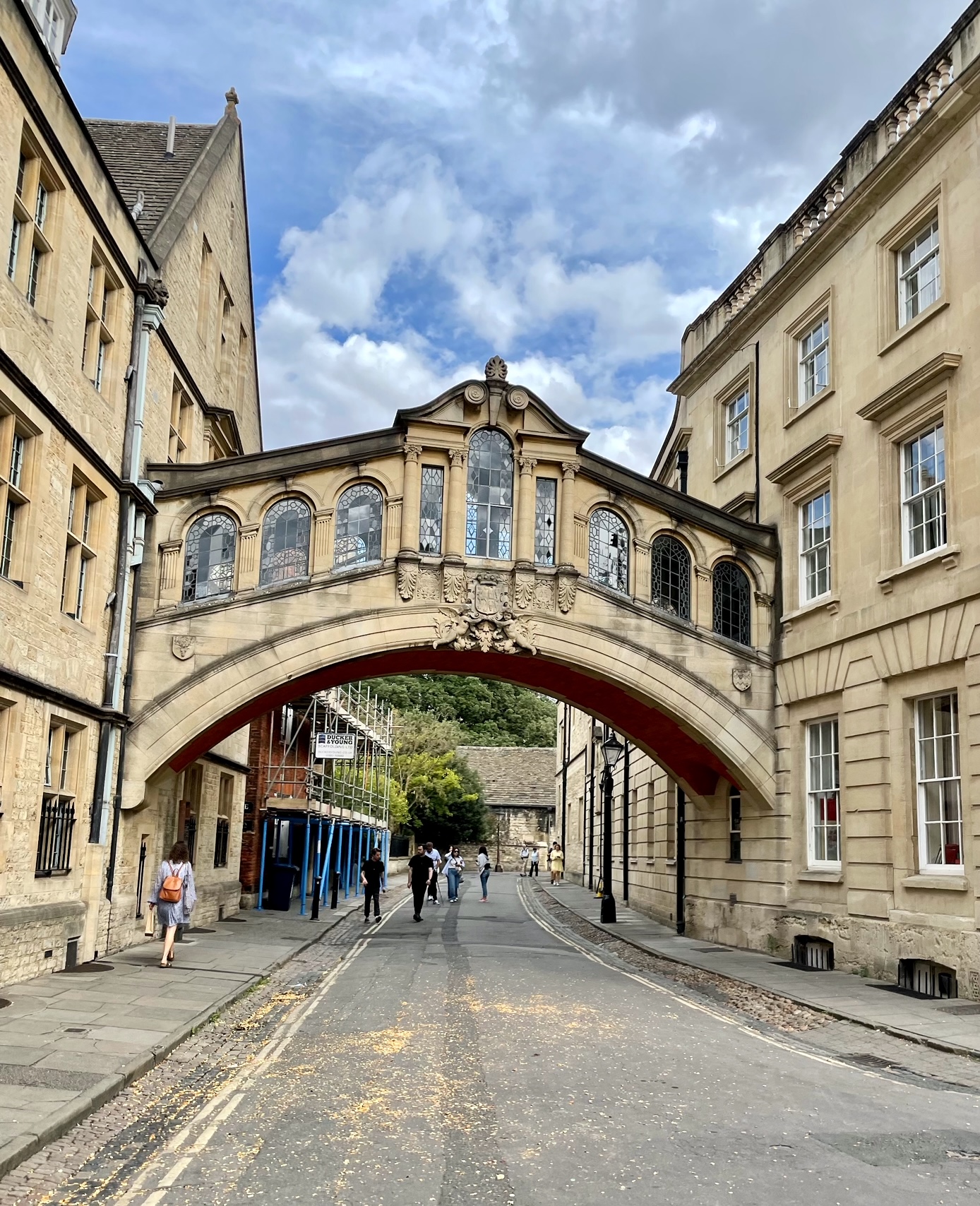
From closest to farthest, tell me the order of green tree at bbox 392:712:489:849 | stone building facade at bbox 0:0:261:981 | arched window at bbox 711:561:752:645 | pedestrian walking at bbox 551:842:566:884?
1. stone building facade at bbox 0:0:261:981
2. arched window at bbox 711:561:752:645
3. pedestrian walking at bbox 551:842:566:884
4. green tree at bbox 392:712:489:849

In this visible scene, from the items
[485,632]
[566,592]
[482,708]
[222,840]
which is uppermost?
[482,708]

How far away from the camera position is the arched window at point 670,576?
20.6 metres

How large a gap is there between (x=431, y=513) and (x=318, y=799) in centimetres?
1132

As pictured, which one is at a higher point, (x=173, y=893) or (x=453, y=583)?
(x=453, y=583)

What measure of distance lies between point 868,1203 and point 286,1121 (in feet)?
11.9

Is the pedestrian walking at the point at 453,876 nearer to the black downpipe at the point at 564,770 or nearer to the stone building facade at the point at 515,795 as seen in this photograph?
the black downpipe at the point at 564,770

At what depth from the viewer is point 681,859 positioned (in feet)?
78.6

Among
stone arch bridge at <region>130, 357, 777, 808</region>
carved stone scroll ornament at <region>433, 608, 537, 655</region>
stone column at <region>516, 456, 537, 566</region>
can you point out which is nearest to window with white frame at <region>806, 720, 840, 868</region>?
stone arch bridge at <region>130, 357, 777, 808</region>

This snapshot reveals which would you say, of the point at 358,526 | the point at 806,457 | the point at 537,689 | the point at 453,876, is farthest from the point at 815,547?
the point at 453,876

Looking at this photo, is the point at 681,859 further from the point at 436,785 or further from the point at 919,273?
the point at 436,785

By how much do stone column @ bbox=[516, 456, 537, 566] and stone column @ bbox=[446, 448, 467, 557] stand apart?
968mm

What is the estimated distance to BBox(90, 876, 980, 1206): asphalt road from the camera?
600 cm

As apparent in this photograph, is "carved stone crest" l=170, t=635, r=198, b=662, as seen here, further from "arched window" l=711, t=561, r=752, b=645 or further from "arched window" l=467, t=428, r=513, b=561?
"arched window" l=711, t=561, r=752, b=645

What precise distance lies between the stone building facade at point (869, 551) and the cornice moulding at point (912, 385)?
42 millimetres
